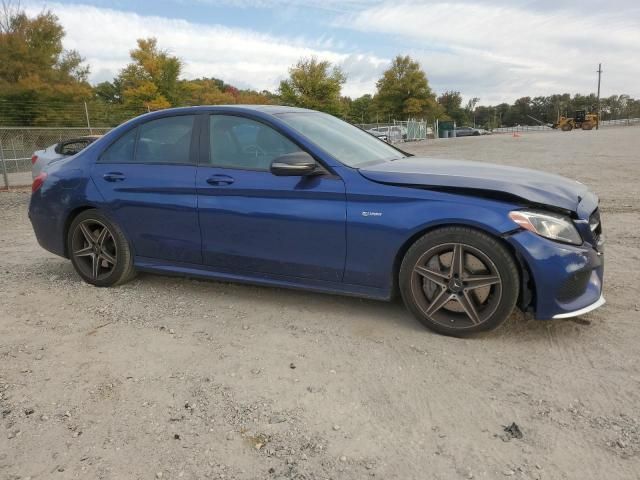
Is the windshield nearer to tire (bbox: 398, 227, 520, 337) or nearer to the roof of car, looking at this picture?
the roof of car

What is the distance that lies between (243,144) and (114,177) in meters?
1.27

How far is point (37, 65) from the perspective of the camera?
115 ft

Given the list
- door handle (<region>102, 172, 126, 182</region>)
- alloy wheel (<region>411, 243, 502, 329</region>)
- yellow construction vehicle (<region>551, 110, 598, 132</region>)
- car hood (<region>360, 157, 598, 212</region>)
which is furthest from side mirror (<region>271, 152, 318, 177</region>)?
yellow construction vehicle (<region>551, 110, 598, 132</region>)

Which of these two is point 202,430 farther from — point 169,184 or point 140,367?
point 169,184

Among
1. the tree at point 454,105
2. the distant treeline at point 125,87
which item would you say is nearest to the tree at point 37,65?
the distant treeline at point 125,87

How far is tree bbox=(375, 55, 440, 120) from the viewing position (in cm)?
5322

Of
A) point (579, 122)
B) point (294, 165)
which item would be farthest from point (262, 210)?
point (579, 122)

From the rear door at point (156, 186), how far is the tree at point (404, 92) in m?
50.9

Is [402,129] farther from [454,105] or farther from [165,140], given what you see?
[454,105]

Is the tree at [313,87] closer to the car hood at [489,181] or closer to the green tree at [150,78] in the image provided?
the green tree at [150,78]

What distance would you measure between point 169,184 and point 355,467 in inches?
111

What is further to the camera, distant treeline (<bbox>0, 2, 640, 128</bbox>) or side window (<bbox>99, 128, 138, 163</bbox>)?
distant treeline (<bbox>0, 2, 640, 128</bbox>)

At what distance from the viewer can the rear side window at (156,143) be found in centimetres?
430

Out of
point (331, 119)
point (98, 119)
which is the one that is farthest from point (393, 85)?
point (331, 119)
